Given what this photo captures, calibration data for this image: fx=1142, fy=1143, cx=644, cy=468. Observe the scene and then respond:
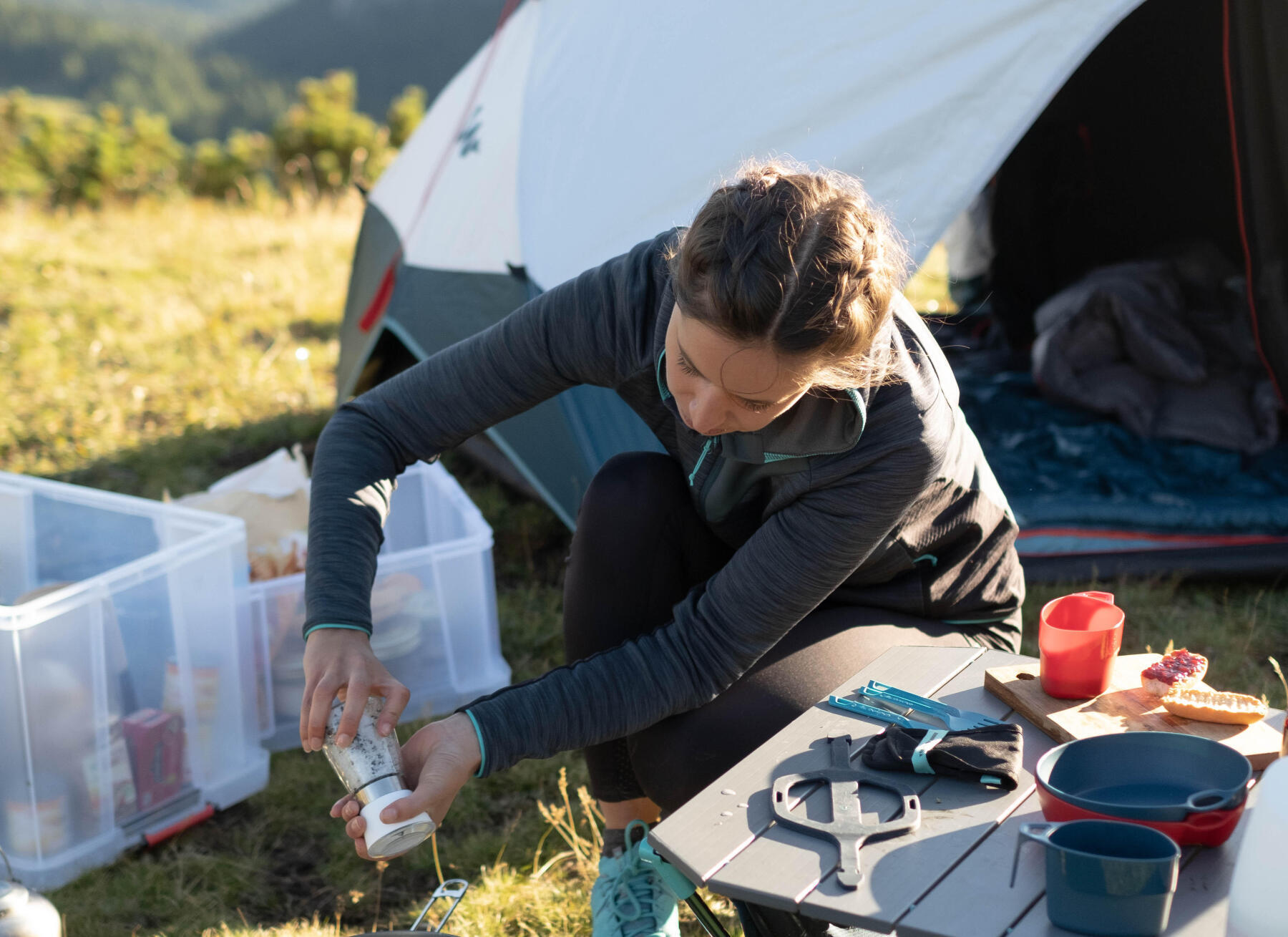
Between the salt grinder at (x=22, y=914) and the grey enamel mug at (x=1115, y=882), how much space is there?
1062mm

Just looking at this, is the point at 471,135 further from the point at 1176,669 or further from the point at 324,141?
the point at 324,141

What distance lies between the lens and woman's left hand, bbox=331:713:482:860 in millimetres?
1056

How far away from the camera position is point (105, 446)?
317cm

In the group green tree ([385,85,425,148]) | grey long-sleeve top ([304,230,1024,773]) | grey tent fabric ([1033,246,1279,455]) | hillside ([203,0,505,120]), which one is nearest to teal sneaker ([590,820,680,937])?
grey long-sleeve top ([304,230,1024,773])

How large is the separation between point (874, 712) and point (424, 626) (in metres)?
1.17

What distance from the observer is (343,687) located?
3.79 ft

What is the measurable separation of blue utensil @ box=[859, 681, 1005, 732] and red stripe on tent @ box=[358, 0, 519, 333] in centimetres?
205

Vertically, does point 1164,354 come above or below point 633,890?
above

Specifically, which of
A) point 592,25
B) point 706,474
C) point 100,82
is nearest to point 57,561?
point 706,474

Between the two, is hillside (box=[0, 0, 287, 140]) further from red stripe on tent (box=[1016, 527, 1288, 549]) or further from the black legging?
the black legging

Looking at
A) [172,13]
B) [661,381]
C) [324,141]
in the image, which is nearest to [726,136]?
[661,381]

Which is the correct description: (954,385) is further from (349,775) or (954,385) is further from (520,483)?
(520,483)

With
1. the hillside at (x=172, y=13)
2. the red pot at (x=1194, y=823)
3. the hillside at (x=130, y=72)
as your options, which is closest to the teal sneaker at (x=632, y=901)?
the red pot at (x=1194, y=823)

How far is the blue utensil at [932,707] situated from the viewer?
3.47 ft
